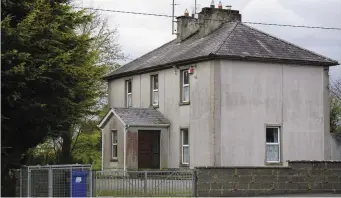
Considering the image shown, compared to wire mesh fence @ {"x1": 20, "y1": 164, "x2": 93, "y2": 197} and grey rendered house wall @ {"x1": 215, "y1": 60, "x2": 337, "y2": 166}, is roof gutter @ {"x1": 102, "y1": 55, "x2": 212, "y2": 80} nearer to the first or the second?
grey rendered house wall @ {"x1": 215, "y1": 60, "x2": 337, "y2": 166}

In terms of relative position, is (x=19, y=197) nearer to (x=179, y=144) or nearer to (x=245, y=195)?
(x=245, y=195)

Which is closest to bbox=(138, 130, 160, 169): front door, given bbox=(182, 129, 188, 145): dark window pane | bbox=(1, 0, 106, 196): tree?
bbox=(182, 129, 188, 145): dark window pane

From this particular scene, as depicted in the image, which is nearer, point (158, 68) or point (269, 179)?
point (269, 179)

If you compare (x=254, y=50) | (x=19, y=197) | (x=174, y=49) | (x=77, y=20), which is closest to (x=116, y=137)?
(x=174, y=49)

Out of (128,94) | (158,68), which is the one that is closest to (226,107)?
(158,68)

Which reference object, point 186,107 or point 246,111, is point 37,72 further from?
point 246,111

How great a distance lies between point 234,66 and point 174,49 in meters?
6.69

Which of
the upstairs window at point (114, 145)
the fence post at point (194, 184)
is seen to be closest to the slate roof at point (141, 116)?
the upstairs window at point (114, 145)

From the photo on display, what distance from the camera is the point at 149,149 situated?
113 feet

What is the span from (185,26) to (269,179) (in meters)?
15.8

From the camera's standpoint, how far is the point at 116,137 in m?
35.7

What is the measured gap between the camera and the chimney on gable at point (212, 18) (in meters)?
36.0

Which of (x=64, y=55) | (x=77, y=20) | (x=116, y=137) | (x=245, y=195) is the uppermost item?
(x=77, y=20)

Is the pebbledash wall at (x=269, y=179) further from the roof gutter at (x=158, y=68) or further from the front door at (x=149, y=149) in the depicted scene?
the front door at (x=149, y=149)
